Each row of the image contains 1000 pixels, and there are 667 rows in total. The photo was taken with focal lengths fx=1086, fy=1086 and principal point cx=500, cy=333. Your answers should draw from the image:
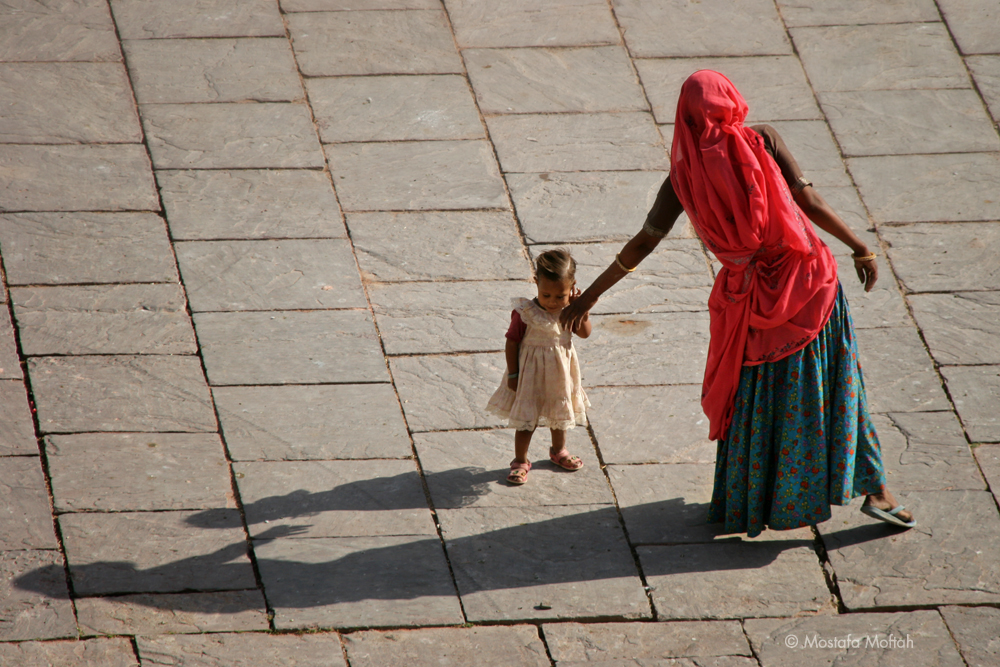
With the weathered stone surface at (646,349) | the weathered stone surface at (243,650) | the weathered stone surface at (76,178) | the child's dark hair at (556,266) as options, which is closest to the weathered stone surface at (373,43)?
the weathered stone surface at (76,178)

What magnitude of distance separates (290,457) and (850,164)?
13.4 feet

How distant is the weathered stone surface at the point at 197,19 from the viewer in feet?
25.1

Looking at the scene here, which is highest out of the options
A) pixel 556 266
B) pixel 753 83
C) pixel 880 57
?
pixel 556 266

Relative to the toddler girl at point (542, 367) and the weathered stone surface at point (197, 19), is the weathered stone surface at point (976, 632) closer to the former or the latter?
the toddler girl at point (542, 367)

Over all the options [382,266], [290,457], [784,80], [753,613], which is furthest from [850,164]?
[290,457]

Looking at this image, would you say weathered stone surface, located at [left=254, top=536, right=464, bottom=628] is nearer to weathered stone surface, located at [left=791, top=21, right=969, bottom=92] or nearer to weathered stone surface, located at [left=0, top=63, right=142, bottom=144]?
weathered stone surface, located at [left=0, top=63, right=142, bottom=144]

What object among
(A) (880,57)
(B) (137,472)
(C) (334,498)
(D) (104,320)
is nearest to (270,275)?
(D) (104,320)

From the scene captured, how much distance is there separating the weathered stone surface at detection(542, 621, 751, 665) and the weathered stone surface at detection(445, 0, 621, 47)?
489 cm

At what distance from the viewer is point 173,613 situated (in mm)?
4027

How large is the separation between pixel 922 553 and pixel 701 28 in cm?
483

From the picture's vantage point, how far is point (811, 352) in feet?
13.3

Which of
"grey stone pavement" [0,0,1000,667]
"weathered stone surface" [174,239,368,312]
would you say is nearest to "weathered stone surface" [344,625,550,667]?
"grey stone pavement" [0,0,1000,667]

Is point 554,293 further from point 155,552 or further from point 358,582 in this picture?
point 155,552

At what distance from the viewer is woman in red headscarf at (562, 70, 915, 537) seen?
382cm
